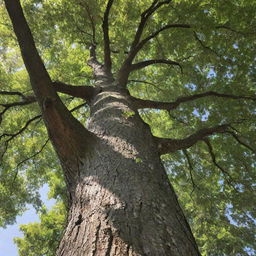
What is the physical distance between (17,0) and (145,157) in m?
2.36

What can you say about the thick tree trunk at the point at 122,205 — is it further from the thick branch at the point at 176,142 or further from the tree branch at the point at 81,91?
the tree branch at the point at 81,91

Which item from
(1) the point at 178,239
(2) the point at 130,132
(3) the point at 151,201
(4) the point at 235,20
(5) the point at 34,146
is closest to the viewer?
(1) the point at 178,239

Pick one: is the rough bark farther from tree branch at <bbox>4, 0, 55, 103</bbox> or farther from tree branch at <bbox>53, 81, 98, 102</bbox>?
tree branch at <bbox>53, 81, 98, 102</bbox>

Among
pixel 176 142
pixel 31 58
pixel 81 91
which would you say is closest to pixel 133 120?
pixel 176 142

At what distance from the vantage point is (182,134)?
8625 mm

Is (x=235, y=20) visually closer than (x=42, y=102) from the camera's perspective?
No

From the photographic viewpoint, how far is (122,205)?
1.88m

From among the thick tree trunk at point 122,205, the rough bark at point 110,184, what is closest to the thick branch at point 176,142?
the rough bark at point 110,184

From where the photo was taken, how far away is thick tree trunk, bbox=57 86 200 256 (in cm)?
159

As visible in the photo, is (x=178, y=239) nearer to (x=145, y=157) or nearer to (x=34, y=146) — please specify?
(x=145, y=157)

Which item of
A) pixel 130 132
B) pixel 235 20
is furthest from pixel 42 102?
pixel 235 20

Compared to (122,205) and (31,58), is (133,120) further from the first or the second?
(122,205)

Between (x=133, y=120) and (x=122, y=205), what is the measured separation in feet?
5.74

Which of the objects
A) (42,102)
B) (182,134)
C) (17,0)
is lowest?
(42,102)
